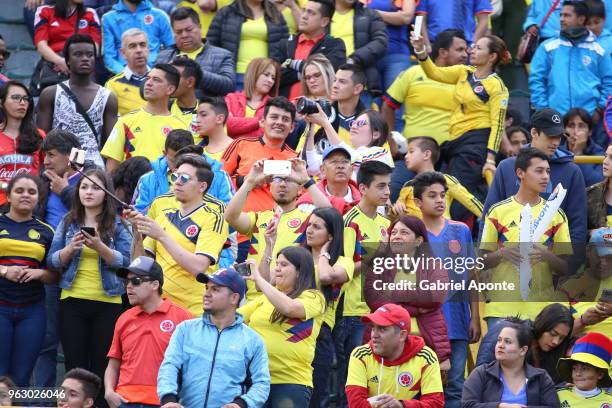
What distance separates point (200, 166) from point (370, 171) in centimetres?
133

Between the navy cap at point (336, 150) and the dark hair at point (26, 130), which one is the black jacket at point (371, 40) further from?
→ the dark hair at point (26, 130)

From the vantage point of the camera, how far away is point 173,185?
40.8 feet

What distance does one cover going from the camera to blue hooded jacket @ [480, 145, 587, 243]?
13.3 m

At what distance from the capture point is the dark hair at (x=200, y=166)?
484 inches

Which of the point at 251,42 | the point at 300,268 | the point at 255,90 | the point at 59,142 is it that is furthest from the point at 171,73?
the point at 300,268

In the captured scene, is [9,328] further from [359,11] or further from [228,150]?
[359,11]

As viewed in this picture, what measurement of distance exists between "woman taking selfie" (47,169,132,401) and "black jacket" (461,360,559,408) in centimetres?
277

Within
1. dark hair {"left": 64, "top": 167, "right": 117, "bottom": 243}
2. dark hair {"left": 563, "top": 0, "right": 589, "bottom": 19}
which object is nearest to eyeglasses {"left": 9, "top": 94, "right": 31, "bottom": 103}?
dark hair {"left": 64, "top": 167, "right": 117, "bottom": 243}

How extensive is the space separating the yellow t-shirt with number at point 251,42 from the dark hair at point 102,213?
4.07m

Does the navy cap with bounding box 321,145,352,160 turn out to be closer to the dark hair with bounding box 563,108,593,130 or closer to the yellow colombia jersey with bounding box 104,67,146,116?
the yellow colombia jersey with bounding box 104,67,146,116

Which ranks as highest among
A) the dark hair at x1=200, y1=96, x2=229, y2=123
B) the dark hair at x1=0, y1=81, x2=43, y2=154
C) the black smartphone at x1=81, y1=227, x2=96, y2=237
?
the dark hair at x1=200, y1=96, x2=229, y2=123

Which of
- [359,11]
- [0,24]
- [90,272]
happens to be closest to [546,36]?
[359,11]

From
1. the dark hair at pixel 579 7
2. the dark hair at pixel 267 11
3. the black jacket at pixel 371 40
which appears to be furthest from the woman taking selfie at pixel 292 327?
the dark hair at pixel 579 7

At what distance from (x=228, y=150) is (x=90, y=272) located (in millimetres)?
2061
